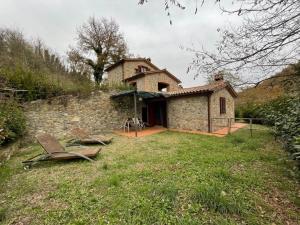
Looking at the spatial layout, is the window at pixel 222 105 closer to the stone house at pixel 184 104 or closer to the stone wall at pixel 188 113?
the stone house at pixel 184 104

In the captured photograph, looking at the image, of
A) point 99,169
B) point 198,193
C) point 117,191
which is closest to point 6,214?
point 117,191

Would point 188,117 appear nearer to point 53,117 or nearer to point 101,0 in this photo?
point 53,117

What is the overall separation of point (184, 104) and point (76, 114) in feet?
22.8

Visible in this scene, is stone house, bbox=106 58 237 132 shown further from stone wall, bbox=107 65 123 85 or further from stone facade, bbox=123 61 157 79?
stone wall, bbox=107 65 123 85

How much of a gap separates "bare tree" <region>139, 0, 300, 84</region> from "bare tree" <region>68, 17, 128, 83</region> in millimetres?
22845

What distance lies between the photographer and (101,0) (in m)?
2.57

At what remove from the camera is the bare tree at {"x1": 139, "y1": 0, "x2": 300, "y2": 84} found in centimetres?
331

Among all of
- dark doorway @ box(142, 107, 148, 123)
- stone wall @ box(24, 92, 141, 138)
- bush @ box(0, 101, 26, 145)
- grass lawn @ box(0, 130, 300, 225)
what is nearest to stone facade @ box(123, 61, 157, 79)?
dark doorway @ box(142, 107, 148, 123)

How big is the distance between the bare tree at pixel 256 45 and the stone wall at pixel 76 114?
371 inches

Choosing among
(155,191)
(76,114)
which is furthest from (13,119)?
(155,191)

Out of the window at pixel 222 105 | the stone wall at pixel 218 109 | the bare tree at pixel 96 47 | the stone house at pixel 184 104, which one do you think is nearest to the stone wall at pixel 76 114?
the stone house at pixel 184 104

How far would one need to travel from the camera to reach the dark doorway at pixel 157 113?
14.7m

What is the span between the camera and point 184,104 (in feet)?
41.8

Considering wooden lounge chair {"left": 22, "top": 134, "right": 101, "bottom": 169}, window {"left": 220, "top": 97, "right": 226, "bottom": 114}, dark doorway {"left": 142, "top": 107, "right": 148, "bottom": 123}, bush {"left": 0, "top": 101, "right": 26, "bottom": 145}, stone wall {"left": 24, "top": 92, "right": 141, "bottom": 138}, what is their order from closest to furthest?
wooden lounge chair {"left": 22, "top": 134, "right": 101, "bottom": 169} → bush {"left": 0, "top": 101, "right": 26, "bottom": 145} → stone wall {"left": 24, "top": 92, "right": 141, "bottom": 138} → window {"left": 220, "top": 97, "right": 226, "bottom": 114} → dark doorway {"left": 142, "top": 107, "right": 148, "bottom": 123}
